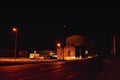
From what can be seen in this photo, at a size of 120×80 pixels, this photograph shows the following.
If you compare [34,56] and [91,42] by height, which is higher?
[91,42]

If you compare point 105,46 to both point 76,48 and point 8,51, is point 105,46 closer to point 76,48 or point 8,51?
point 76,48

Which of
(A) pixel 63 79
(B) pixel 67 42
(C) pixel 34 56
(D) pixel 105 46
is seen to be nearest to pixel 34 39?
(B) pixel 67 42

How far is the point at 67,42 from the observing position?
112 m

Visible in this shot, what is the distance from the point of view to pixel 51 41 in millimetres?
114875

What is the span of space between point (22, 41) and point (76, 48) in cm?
2383

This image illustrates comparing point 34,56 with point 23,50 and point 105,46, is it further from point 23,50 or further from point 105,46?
point 105,46

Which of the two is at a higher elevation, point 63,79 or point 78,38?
point 78,38

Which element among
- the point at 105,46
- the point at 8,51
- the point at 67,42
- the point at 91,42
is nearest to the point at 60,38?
the point at 67,42

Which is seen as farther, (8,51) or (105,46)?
(105,46)

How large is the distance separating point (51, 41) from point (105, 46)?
5756 cm

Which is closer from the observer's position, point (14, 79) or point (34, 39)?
point (14, 79)

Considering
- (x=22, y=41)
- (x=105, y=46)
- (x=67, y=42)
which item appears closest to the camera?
(x=22, y=41)

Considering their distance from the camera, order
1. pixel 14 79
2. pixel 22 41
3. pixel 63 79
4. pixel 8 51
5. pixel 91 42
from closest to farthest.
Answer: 1. pixel 14 79
2. pixel 63 79
3. pixel 8 51
4. pixel 22 41
5. pixel 91 42

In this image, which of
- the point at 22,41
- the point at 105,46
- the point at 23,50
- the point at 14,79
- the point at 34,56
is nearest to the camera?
the point at 14,79
